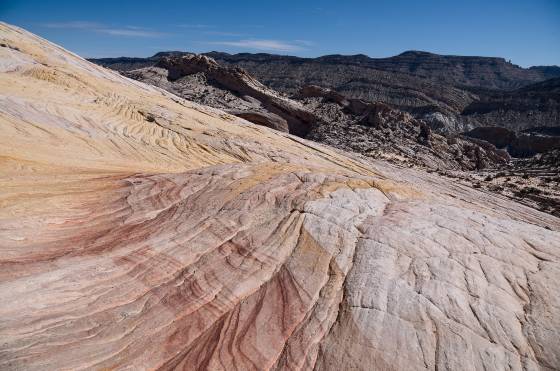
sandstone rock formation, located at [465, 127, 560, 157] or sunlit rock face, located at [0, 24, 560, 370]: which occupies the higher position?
sunlit rock face, located at [0, 24, 560, 370]

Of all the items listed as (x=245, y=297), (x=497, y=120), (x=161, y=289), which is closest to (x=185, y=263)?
(x=161, y=289)

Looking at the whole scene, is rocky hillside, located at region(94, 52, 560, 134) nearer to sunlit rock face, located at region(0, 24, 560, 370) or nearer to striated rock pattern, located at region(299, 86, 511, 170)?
striated rock pattern, located at region(299, 86, 511, 170)

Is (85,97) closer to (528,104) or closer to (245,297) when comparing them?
(245,297)

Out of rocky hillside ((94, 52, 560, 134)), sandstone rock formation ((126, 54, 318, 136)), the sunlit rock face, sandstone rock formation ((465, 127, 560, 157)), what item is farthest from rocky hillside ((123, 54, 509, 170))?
the sunlit rock face

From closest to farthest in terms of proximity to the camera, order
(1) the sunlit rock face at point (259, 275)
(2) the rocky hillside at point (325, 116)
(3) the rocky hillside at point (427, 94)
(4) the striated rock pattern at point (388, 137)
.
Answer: (1) the sunlit rock face at point (259, 275) < (4) the striated rock pattern at point (388, 137) < (2) the rocky hillside at point (325, 116) < (3) the rocky hillside at point (427, 94)

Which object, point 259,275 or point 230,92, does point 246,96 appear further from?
point 259,275

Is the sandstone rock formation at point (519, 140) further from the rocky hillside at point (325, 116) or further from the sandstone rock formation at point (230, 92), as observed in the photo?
the sandstone rock formation at point (230, 92)

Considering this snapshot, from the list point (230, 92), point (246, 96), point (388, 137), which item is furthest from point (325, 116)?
point (230, 92)

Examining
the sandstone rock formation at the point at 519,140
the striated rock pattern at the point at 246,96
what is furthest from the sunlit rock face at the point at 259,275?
the sandstone rock formation at the point at 519,140
